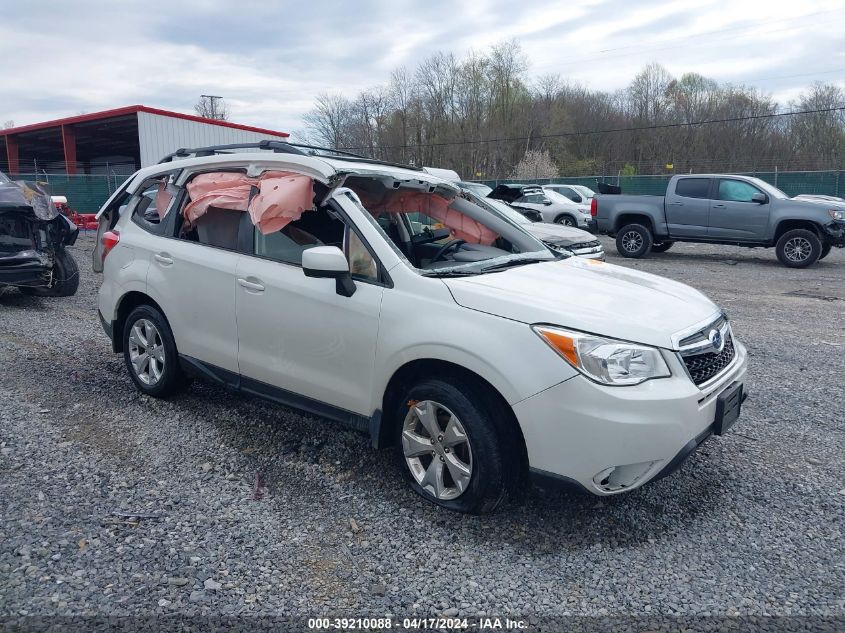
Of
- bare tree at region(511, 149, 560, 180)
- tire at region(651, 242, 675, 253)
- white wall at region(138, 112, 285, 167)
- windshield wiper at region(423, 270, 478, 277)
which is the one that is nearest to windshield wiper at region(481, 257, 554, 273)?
windshield wiper at region(423, 270, 478, 277)

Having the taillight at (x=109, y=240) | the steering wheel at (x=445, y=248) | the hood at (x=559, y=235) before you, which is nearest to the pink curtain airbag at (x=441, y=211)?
the steering wheel at (x=445, y=248)

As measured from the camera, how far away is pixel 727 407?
3336 mm

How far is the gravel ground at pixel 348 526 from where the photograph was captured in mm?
2785

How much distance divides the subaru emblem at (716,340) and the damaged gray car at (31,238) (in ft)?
27.7

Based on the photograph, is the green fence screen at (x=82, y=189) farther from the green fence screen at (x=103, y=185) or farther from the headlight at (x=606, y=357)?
the headlight at (x=606, y=357)

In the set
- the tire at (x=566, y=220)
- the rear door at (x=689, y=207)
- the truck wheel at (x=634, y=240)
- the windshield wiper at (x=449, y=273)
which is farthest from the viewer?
the tire at (x=566, y=220)

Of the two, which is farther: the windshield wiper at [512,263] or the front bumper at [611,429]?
the windshield wiper at [512,263]

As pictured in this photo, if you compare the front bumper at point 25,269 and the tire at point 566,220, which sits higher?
the tire at point 566,220

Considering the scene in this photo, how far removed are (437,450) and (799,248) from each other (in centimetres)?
1301

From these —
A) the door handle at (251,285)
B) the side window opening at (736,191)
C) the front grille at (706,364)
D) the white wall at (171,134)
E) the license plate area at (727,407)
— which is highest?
the white wall at (171,134)

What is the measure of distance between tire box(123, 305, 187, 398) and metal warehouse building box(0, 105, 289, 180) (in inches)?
837

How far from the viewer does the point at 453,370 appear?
3.33 metres

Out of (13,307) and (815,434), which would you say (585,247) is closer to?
(815,434)

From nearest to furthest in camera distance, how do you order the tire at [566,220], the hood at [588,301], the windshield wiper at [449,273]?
the hood at [588,301] → the windshield wiper at [449,273] → the tire at [566,220]
